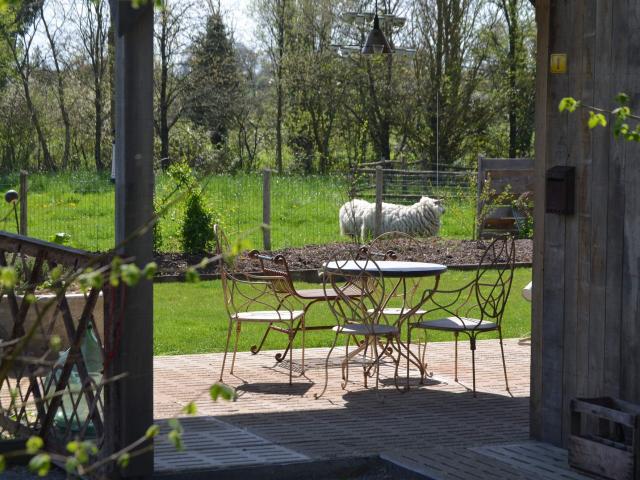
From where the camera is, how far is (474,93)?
93.8ft

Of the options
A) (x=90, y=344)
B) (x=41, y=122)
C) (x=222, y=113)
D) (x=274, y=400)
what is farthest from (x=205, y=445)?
(x=222, y=113)

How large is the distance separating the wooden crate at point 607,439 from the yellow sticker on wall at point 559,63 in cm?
150

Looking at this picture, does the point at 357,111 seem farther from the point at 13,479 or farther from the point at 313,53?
the point at 13,479

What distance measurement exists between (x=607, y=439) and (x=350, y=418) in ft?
5.34

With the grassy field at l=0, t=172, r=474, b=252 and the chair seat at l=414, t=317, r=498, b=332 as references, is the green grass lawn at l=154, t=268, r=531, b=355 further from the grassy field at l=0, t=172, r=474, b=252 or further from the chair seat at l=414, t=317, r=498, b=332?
the grassy field at l=0, t=172, r=474, b=252

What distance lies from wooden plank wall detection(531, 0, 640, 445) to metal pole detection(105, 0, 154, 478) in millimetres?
1913

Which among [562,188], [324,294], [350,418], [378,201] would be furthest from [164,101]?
[562,188]

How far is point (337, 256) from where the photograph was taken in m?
12.5

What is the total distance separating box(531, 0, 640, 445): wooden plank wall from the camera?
454 cm

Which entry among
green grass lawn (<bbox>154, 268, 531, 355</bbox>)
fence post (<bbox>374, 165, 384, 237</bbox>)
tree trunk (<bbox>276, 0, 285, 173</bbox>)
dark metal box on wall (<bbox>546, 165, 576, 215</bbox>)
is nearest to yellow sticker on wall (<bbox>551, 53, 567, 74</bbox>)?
dark metal box on wall (<bbox>546, 165, 576, 215</bbox>)

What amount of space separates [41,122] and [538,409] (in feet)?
74.1

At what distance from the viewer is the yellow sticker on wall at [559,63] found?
4896 mm

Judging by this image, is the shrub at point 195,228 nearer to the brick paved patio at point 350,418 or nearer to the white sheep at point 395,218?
the white sheep at point 395,218

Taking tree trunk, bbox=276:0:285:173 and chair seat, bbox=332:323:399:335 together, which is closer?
chair seat, bbox=332:323:399:335
